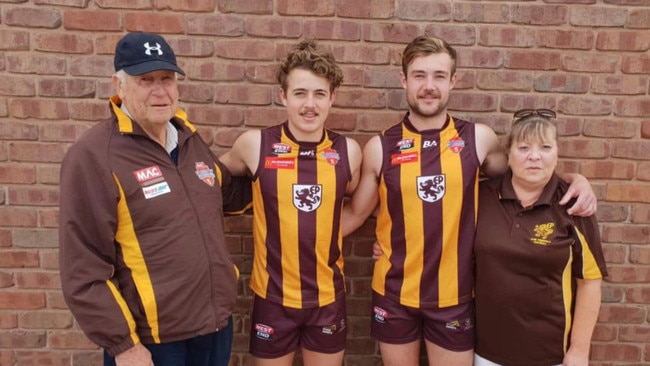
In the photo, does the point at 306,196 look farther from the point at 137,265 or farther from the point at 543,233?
the point at 543,233

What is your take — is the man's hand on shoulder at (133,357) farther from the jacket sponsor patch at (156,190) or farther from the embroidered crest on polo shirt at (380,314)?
the embroidered crest on polo shirt at (380,314)

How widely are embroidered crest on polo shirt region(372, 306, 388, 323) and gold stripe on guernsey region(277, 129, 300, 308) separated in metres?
0.41

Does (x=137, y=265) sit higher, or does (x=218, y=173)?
(x=218, y=173)

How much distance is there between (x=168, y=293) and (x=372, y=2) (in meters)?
1.85

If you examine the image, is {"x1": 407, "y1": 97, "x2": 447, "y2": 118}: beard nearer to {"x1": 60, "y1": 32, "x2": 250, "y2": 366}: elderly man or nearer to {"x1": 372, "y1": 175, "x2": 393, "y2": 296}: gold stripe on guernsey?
{"x1": 372, "y1": 175, "x2": 393, "y2": 296}: gold stripe on guernsey

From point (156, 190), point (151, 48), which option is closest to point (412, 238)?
point (156, 190)

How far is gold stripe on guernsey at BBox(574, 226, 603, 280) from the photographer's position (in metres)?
2.41

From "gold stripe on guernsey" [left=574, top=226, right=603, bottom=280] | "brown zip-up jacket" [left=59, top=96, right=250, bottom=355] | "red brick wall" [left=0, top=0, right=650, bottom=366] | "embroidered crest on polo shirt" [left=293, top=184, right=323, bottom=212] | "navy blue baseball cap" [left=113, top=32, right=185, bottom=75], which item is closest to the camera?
"brown zip-up jacket" [left=59, top=96, right=250, bottom=355]

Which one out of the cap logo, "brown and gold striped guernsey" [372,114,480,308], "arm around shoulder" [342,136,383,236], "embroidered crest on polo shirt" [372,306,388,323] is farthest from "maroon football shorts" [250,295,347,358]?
the cap logo

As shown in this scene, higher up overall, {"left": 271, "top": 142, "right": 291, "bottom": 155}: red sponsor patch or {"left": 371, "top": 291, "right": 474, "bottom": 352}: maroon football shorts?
{"left": 271, "top": 142, "right": 291, "bottom": 155}: red sponsor patch

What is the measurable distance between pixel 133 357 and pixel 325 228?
1023 millimetres

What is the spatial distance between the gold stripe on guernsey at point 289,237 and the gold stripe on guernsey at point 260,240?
3.9 inches

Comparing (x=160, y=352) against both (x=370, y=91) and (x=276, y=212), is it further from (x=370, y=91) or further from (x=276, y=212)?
(x=370, y=91)

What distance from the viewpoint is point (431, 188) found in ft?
8.42
